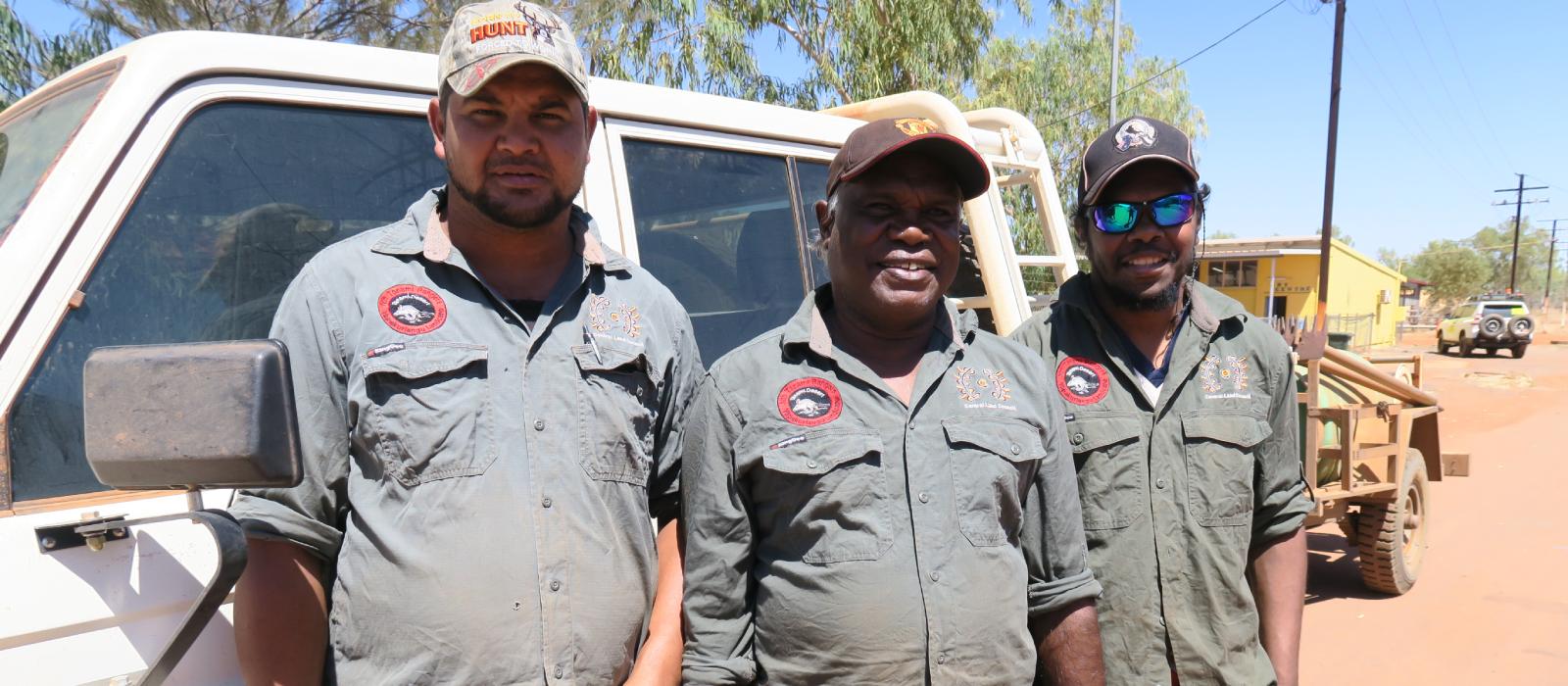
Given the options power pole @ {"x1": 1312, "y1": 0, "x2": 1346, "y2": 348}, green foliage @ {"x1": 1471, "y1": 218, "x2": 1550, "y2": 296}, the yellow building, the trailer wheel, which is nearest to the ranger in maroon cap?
the trailer wheel

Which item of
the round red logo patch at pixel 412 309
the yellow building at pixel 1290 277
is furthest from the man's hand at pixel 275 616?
the yellow building at pixel 1290 277

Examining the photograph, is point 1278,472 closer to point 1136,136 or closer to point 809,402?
point 1136,136

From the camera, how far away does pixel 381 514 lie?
5.48 ft

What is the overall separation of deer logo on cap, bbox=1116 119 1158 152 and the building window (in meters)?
35.7

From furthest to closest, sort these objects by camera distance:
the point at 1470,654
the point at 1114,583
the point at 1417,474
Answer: the point at 1417,474, the point at 1470,654, the point at 1114,583

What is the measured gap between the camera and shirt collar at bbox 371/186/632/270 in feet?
5.93

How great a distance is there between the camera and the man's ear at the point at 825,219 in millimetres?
2088

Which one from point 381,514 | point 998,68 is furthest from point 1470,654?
point 998,68

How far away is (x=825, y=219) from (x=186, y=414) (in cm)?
123

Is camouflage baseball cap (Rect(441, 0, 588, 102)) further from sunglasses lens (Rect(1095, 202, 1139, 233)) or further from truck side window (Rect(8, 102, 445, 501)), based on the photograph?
sunglasses lens (Rect(1095, 202, 1139, 233))

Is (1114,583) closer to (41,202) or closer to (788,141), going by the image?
(788,141)

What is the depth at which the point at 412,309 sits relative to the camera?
1757 mm

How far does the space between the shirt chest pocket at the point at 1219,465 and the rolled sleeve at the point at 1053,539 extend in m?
0.36

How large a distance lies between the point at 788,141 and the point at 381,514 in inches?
74.9
